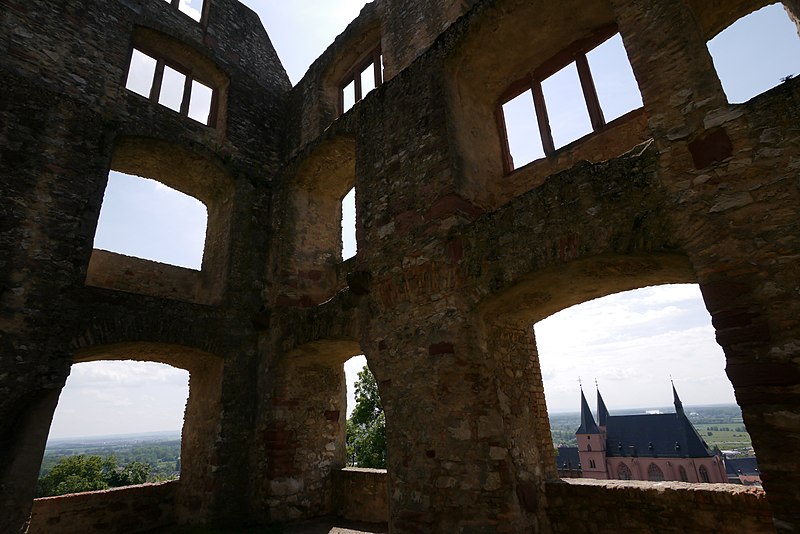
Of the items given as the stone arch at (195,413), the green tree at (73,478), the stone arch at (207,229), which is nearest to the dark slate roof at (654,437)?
the stone arch at (195,413)

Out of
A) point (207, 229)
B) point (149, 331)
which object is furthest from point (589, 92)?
point (207, 229)

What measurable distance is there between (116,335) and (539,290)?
5.63m

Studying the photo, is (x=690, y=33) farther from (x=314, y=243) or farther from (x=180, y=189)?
(x=180, y=189)

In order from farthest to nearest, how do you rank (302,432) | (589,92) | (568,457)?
(568,457)
(302,432)
(589,92)

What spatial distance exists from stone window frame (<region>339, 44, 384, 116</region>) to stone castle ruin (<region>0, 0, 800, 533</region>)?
0.31 feet

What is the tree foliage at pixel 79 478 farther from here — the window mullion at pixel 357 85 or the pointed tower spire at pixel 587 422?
the pointed tower spire at pixel 587 422

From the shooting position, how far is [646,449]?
40.2 metres

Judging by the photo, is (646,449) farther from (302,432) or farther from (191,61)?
Answer: (191,61)

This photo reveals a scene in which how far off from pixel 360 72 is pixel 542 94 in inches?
176

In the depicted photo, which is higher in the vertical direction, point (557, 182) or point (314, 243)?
point (314, 243)

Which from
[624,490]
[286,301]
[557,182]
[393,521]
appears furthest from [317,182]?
[624,490]

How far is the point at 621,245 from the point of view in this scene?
3.55 m

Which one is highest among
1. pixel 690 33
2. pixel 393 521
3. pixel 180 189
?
pixel 180 189

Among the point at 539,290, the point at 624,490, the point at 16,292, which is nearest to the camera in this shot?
the point at 624,490
